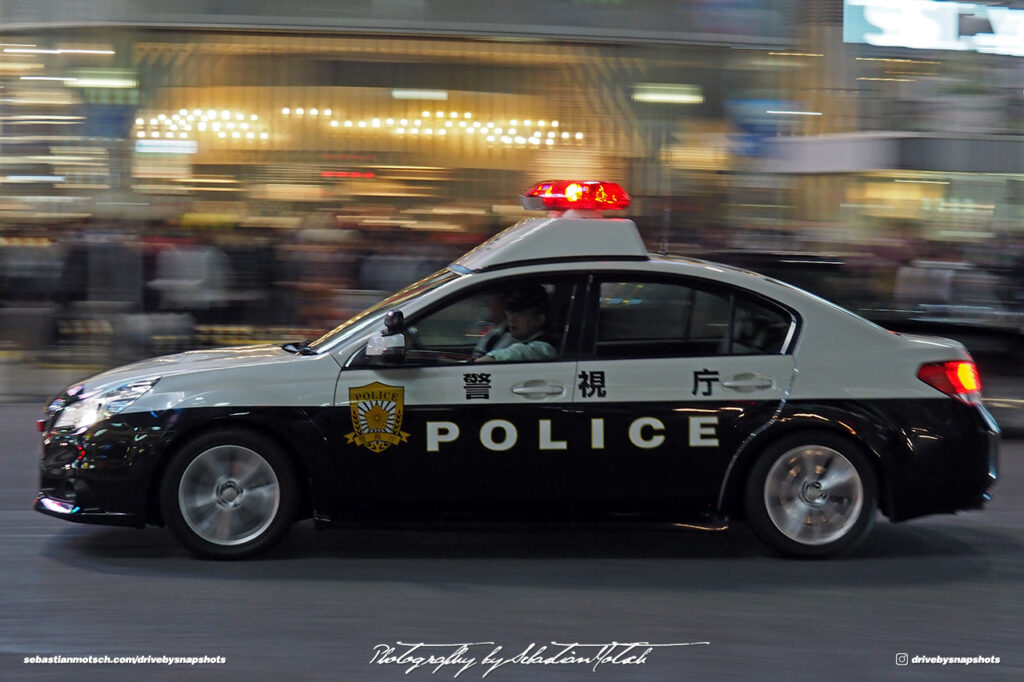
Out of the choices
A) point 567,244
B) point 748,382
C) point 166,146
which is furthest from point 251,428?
point 166,146

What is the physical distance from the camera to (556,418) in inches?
235

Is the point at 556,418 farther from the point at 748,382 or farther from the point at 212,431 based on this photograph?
the point at 212,431

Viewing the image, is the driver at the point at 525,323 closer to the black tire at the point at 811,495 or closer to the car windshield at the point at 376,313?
the car windshield at the point at 376,313

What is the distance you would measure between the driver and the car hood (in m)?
1.02

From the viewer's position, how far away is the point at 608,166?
16.6 m

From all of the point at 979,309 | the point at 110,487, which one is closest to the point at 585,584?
the point at 110,487

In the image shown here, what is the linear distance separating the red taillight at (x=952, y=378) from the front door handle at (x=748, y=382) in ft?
2.49

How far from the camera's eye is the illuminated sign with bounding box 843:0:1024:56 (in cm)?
1945

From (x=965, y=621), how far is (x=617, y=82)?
482 inches

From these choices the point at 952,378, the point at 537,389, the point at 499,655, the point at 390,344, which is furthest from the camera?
the point at 952,378

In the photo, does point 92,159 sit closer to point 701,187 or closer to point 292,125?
point 292,125

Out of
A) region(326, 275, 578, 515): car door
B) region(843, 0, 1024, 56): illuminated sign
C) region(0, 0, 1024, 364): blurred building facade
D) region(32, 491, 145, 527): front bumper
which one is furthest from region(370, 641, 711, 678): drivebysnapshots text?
region(843, 0, 1024, 56): illuminated sign

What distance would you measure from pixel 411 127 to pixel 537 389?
11.1 metres

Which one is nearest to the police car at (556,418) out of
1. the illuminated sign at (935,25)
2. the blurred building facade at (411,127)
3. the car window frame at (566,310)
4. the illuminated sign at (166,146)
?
the car window frame at (566,310)
